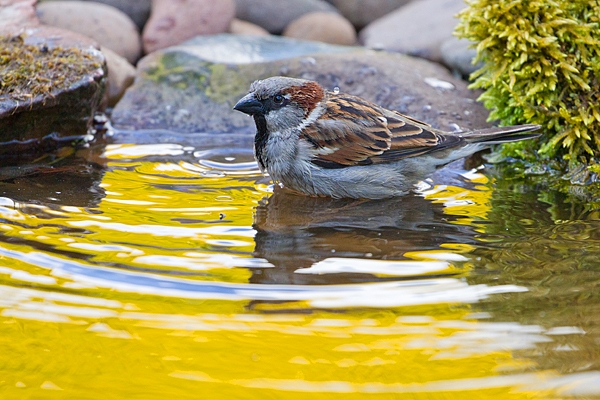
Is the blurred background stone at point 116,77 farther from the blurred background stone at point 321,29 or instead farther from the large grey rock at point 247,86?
the blurred background stone at point 321,29

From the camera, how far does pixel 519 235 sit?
4246mm

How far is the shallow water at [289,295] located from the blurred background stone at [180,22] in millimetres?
3925

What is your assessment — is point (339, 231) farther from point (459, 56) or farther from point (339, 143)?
point (459, 56)

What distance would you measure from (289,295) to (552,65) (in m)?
3.65

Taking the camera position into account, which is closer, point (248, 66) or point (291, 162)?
point (291, 162)

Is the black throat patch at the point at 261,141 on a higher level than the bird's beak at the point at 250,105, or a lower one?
lower

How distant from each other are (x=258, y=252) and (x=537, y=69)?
320cm

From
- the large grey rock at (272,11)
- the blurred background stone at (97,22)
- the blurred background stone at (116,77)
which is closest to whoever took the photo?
the blurred background stone at (116,77)

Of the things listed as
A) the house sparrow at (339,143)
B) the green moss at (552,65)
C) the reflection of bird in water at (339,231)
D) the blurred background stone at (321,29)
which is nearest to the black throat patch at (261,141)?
the house sparrow at (339,143)

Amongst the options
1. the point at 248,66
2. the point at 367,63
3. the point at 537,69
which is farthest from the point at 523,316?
the point at 248,66

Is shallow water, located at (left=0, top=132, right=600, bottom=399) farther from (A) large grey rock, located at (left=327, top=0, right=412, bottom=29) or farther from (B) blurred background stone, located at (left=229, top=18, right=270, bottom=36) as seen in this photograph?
(A) large grey rock, located at (left=327, top=0, right=412, bottom=29)

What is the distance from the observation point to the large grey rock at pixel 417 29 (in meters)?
8.20

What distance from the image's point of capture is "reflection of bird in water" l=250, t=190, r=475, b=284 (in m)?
3.75

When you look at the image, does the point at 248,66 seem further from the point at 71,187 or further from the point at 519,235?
the point at 519,235
